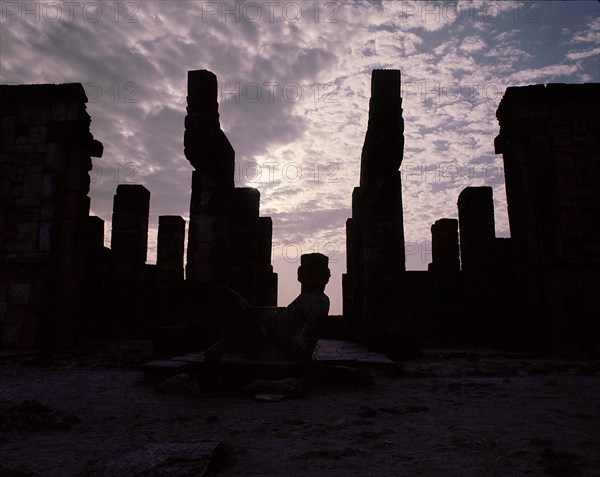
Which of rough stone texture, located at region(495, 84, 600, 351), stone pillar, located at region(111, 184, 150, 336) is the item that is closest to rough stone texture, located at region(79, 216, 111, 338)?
stone pillar, located at region(111, 184, 150, 336)

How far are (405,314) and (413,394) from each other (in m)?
3.44

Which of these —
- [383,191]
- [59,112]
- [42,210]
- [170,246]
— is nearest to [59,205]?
[42,210]

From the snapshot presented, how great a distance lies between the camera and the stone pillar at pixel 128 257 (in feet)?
45.1

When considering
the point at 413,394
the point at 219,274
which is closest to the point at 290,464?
the point at 413,394

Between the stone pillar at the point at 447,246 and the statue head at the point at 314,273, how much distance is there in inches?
393

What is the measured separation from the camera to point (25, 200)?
8.97 m

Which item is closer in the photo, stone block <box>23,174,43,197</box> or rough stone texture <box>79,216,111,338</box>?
stone block <box>23,174,43,197</box>

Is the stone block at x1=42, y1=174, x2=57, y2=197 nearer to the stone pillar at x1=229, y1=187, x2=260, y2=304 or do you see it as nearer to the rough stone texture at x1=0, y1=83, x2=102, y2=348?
the rough stone texture at x1=0, y1=83, x2=102, y2=348

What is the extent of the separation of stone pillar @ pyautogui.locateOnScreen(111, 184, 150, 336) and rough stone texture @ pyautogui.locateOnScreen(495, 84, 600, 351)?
10.5 meters

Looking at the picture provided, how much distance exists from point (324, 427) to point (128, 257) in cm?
1216

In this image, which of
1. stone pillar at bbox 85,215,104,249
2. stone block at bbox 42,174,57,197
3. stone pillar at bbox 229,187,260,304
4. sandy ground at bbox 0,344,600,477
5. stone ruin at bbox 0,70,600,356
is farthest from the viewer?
stone pillar at bbox 85,215,104,249

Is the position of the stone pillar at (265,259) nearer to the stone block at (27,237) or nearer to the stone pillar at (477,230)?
the stone pillar at (477,230)

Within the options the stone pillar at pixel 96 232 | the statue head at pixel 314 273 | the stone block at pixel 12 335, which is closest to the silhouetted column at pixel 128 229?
the stone pillar at pixel 96 232

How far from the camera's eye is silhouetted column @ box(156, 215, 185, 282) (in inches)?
590
